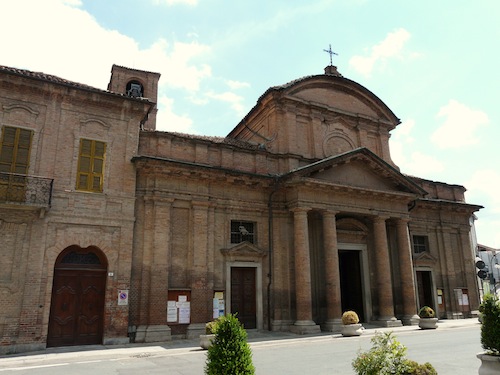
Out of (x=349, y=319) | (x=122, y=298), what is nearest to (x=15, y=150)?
(x=122, y=298)

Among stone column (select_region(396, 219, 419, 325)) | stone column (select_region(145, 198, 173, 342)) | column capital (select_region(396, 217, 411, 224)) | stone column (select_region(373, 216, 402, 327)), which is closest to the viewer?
A: stone column (select_region(145, 198, 173, 342))

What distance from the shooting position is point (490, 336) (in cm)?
736

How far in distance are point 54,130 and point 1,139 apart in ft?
5.80

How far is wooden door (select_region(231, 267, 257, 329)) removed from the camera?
17.0m

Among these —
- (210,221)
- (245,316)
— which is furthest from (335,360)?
(210,221)

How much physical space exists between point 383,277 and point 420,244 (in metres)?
5.59

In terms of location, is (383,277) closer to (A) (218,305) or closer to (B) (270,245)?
(B) (270,245)

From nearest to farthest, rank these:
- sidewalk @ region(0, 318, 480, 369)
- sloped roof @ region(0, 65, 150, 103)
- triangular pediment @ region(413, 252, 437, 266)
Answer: sidewalk @ region(0, 318, 480, 369)
sloped roof @ region(0, 65, 150, 103)
triangular pediment @ region(413, 252, 437, 266)

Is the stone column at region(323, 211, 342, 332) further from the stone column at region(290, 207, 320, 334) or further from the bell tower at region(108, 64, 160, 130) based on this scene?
the bell tower at region(108, 64, 160, 130)

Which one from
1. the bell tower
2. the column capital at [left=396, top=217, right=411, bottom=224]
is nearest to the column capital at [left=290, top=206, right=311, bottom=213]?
the column capital at [left=396, top=217, right=411, bottom=224]

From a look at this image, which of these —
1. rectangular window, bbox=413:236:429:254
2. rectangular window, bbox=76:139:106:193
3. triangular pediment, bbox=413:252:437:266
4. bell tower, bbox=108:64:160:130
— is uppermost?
bell tower, bbox=108:64:160:130

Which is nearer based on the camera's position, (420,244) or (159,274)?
(159,274)

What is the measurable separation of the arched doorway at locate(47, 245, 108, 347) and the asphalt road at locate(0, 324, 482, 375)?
42.2 inches

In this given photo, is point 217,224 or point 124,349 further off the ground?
point 217,224
